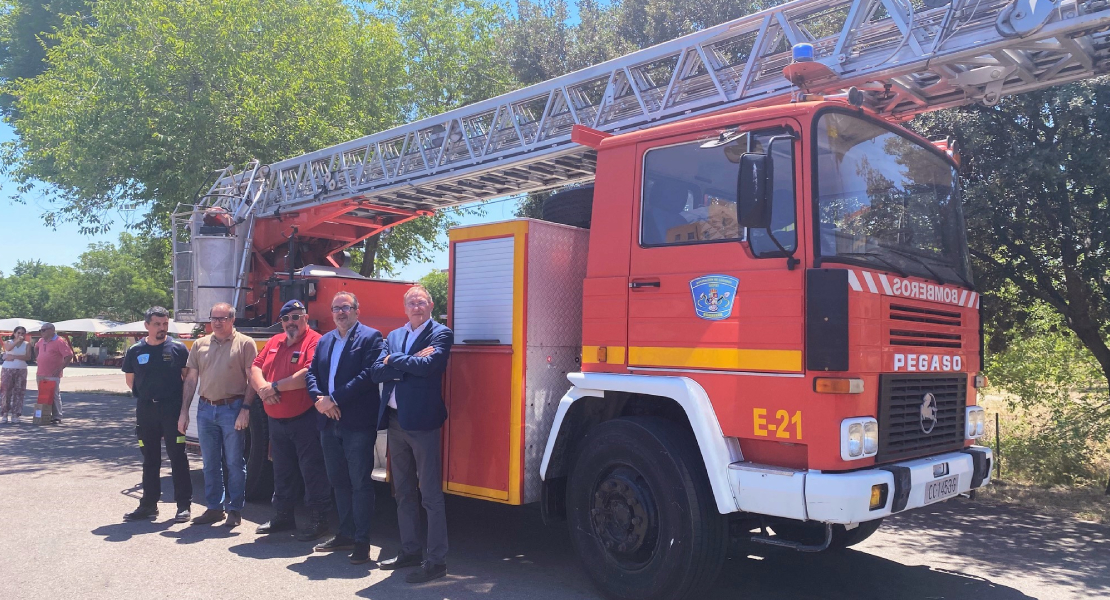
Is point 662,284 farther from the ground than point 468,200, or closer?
closer

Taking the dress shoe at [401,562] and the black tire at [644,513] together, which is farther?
the dress shoe at [401,562]

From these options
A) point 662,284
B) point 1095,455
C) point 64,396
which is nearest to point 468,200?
point 662,284

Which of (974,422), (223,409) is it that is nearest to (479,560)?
(223,409)

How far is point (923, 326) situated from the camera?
4.64 metres

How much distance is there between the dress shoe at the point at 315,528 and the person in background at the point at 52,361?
32.9ft

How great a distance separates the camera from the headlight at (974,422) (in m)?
5.04

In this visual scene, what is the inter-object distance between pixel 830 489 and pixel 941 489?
0.98m

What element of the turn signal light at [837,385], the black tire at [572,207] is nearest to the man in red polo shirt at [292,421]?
the black tire at [572,207]

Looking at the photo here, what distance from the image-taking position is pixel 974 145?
834cm

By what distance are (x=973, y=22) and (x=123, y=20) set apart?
15.3 metres

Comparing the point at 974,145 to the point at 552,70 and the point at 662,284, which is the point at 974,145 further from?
the point at 552,70

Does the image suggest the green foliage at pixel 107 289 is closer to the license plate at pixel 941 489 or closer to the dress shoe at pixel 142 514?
the dress shoe at pixel 142 514

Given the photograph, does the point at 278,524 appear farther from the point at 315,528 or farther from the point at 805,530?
the point at 805,530

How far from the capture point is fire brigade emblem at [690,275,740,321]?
4512mm
